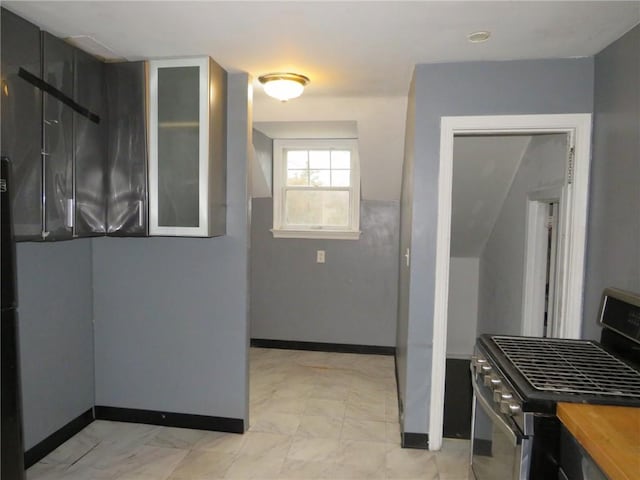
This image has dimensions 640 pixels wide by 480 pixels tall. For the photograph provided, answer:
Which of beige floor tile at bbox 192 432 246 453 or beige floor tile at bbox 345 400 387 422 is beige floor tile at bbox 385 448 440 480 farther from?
beige floor tile at bbox 192 432 246 453

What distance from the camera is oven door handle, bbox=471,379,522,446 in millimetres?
1379

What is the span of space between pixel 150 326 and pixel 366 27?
90.8 inches

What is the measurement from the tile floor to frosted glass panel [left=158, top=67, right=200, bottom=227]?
4.62ft

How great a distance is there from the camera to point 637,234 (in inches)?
74.6

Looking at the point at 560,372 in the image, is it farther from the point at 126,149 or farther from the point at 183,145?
the point at 126,149

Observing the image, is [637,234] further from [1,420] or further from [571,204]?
[1,420]

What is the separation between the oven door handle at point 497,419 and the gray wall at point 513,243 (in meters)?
1.62

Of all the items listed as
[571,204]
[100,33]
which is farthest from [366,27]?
[571,204]

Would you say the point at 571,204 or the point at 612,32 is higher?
the point at 612,32

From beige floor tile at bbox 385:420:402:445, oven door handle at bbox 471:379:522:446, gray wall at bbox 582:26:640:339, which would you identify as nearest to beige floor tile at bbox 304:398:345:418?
beige floor tile at bbox 385:420:402:445

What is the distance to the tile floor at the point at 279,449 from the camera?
243cm

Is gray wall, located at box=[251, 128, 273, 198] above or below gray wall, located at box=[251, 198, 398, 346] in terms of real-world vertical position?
above

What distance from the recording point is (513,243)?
3621 mm

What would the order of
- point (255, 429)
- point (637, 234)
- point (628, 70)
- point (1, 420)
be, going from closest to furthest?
1. point (1, 420)
2. point (637, 234)
3. point (628, 70)
4. point (255, 429)
